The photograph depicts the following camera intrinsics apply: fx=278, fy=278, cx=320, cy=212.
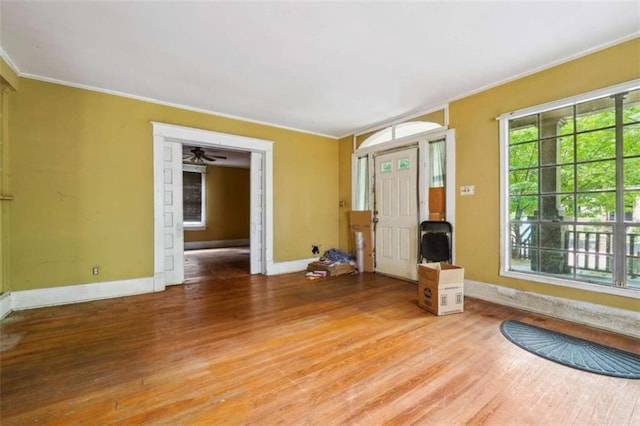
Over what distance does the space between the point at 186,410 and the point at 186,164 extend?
8.47 m

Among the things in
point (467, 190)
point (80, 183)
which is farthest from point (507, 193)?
point (80, 183)

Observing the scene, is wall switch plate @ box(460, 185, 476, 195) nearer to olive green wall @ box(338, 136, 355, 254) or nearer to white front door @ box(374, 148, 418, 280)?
white front door @ box(374, 148, 418, 280)

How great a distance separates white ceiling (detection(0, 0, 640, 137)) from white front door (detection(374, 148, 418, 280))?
1244 millimetres

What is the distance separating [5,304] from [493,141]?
610 cm

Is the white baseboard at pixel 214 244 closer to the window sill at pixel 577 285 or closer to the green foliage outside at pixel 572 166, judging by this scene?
the window sill at pixel 577 285

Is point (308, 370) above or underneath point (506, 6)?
Result: underneath

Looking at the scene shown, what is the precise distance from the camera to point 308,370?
6.75 ft

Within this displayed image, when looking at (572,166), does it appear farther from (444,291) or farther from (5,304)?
(5,304)

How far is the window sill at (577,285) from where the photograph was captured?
2632 mm

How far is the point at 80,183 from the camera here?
12.0 ft

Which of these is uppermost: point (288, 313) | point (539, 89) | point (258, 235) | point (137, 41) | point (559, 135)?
point (137, 41)

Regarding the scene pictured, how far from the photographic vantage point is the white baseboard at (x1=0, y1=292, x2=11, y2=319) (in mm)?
3004

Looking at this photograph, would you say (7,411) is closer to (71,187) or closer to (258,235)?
(71,187)

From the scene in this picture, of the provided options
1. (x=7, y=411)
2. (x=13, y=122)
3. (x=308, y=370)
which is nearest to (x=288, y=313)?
(x=308, y=370)
